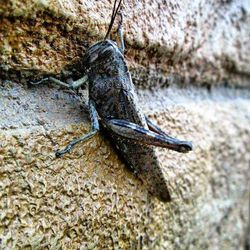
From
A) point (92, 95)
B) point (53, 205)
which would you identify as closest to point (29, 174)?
point (53, 205)

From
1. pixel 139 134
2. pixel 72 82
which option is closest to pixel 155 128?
pixel 139 134

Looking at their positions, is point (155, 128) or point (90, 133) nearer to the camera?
point (90, 133)

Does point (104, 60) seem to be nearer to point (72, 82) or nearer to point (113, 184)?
point (72, 82)

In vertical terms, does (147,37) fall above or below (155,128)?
above

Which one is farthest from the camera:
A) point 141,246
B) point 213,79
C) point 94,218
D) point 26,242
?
point 213,79

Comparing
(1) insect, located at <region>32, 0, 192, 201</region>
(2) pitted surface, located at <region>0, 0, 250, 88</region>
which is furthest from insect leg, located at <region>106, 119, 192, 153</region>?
(2) pitted surface, located at <region>0, 0, 250, 88</region>

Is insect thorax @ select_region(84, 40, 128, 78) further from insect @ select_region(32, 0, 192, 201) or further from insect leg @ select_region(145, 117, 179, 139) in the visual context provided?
insect leg @ select_region(145, 117, 179, 139)

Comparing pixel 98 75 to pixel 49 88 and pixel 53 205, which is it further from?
pixel 53 205
